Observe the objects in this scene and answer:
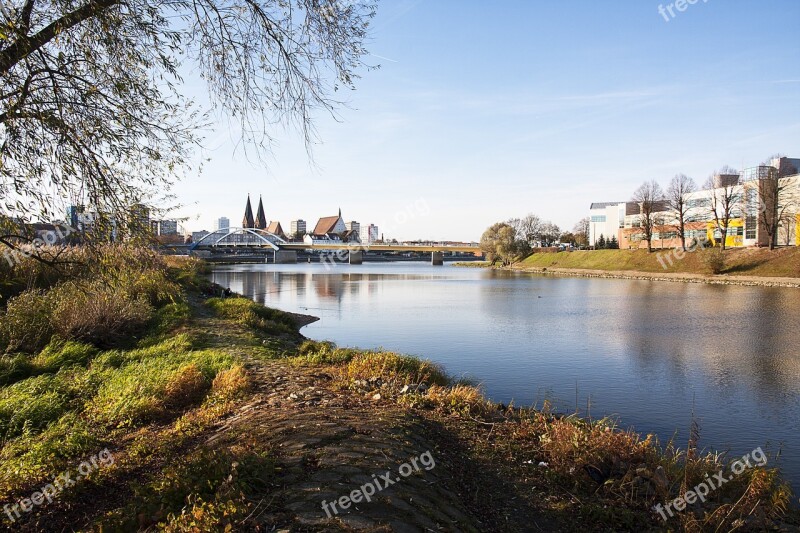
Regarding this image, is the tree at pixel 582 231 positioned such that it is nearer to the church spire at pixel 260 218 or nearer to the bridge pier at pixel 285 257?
the bridge pier at pixel 285 257

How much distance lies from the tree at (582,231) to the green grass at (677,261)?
2589 cm

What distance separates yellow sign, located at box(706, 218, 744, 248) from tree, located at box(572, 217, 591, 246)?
120ft

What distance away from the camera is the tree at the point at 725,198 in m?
58.8

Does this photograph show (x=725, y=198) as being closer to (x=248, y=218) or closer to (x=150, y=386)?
(x=150, y=386)

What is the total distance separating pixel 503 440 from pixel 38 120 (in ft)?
20.2

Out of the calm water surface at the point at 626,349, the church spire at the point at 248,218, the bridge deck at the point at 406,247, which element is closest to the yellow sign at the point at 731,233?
the calm water surface at the point at 626,349

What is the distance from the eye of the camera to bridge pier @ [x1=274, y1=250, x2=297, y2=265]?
117750mm

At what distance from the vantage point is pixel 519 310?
3019 centimetres

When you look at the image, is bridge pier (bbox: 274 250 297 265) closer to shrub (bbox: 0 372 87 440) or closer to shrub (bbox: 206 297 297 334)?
shrub (bbox: 206 297 297 334)

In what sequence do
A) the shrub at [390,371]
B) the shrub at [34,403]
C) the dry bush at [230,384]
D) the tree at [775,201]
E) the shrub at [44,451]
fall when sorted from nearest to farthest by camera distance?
the shrub at [44,451] < the shrub at [34,403] < the dry bush at [230,384] < the shrub at [390,371] < the tree at [775,201]

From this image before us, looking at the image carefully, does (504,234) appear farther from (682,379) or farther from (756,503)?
(756,503)

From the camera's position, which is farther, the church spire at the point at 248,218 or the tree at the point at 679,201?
the church spire at the point at 248,218

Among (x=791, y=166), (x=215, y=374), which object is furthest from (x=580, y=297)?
(x=791, y=166)

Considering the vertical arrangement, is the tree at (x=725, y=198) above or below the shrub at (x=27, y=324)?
above
